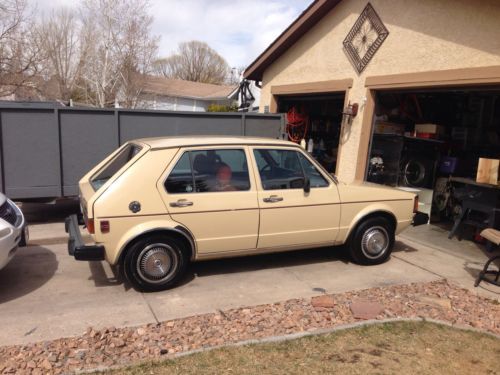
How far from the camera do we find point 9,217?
15.3 feet

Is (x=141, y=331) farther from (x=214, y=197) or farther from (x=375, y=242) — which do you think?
(x=375, y=242)

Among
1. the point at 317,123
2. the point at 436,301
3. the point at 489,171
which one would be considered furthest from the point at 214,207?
the point at 317,123

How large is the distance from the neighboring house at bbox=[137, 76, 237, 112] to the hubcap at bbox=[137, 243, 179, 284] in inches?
1091

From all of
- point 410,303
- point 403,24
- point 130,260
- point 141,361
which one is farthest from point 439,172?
point 141,361

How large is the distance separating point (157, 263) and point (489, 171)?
5.50 meters

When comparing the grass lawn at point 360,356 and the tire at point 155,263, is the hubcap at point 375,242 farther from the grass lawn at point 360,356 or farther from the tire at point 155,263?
the tire at point 155,263

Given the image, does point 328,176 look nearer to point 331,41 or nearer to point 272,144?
point 272,144

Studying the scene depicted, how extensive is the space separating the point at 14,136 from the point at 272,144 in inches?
176

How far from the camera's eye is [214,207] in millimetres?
4723

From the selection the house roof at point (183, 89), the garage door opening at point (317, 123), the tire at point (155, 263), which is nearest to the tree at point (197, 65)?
the house roof at point (183, 89)

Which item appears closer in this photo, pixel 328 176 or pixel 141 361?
pixel 141 361

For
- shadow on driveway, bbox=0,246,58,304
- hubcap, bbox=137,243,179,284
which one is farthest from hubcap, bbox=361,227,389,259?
shadow on driveway, bbox=0,246,58,304

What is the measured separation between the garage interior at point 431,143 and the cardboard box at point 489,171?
127cm

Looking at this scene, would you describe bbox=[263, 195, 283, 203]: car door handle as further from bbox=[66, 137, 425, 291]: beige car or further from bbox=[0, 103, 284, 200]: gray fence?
bbox=[0, 103, 284, 200]: gray fence
